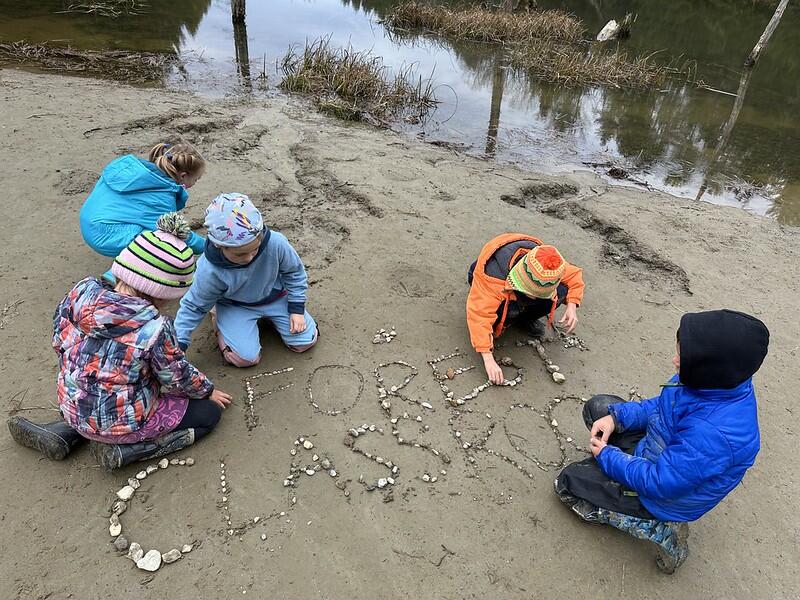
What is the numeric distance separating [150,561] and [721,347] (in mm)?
2553

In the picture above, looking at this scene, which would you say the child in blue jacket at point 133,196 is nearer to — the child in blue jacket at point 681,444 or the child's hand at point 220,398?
the child's hand at point 220,398

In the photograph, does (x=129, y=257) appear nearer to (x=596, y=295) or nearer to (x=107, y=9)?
(x=596, y=295)

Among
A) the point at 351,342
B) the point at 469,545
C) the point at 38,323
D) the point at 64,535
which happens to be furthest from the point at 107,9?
the point at 469,545

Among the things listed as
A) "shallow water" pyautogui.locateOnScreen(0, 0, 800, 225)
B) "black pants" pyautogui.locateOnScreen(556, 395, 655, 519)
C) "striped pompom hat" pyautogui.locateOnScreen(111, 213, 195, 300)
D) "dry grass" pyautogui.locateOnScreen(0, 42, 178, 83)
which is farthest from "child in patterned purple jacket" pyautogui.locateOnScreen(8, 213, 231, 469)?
"dry grass" pyautogui.locateOnScreen(0, 42, 178, 83)

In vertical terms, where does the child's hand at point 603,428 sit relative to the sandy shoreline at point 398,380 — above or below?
above

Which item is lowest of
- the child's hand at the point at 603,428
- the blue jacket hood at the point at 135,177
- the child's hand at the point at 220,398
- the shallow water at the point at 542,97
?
the shallow water at the point at 542,97

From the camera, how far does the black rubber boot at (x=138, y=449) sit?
2.51m

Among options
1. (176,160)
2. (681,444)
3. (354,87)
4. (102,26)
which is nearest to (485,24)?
(354,87)

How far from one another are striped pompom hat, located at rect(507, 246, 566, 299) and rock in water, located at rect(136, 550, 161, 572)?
7.84ft

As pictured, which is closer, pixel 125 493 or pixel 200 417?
pixel 125 493

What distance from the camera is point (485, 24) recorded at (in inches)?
587

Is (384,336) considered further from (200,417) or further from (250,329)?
(200,417)

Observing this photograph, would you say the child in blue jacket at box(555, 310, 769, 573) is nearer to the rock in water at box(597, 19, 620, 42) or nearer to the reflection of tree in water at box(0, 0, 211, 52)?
the reflection of tree in water at box(0, 0, 211, 52)

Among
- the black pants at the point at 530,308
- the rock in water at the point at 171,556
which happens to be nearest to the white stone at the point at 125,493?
the rock in water at the point at 171,556
